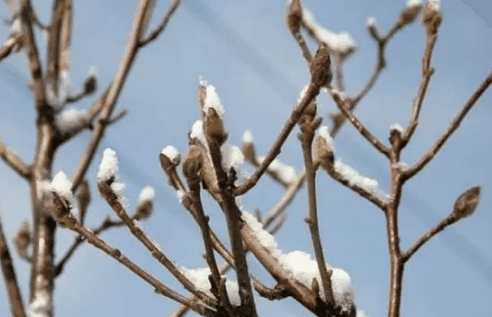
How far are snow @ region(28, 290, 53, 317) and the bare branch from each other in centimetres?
31

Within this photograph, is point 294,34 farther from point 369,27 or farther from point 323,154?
point 369,27

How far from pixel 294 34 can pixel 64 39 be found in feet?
3.81

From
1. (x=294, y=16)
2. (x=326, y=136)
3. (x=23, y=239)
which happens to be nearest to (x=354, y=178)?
(x=326, y=136)

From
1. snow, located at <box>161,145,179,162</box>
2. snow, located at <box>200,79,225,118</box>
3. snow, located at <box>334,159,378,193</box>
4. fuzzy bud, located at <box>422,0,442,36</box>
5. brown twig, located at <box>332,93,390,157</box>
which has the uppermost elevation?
fuzzy bud, located at <box>422,0,442,36</box>

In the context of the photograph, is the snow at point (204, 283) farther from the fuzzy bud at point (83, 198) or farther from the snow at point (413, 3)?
the snow at point (413, 3)

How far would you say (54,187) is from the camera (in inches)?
30.8

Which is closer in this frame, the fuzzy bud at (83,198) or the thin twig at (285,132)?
the thin twig at (285,132)

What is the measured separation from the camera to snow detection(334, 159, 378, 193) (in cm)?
→ 103

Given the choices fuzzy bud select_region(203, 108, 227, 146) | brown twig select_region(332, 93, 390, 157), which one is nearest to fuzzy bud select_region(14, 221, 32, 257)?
brown twig select_region(332, 93, 390, 157)

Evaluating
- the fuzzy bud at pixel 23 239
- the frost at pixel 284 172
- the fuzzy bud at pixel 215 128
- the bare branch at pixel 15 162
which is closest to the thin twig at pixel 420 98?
the fuzzy bud at pixel 215 128

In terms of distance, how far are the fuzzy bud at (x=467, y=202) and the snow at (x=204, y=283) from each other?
320 mm

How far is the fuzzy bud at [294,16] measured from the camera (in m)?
1.13

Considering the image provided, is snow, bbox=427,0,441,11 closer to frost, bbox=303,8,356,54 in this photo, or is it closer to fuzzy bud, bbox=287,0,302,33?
fuzzy bud, bbox=287,0,302,33

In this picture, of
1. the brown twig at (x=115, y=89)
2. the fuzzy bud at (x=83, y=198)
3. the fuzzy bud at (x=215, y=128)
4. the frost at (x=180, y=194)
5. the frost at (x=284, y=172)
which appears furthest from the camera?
the frost at (x=284, y=172)
